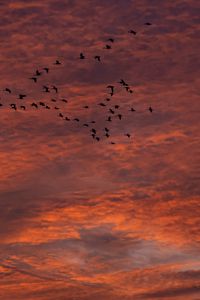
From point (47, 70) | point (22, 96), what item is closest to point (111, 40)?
point (47, 70)

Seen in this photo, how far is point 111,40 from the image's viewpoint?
148ft

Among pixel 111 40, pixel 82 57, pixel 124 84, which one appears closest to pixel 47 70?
pixel 82 57

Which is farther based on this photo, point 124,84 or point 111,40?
point 124,84

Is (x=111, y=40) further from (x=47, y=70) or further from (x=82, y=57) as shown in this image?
(x=47, y=70)

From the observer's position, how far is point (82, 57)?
154ft

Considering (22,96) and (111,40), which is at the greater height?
(111,40)

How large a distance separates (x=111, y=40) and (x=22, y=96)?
28.7 m

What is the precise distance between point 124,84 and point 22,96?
29.5 meters

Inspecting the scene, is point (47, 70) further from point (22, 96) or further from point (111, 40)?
point (111, 40)

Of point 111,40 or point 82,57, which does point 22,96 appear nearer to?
point 82,57

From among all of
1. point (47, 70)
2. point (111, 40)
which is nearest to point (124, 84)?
point (111, 40)

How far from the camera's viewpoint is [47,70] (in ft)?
151

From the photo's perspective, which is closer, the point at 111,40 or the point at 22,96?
the point at 111,40

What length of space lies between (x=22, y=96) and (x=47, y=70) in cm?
1172
